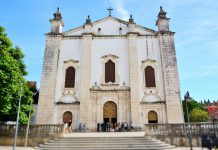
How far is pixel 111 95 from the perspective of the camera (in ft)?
80.9

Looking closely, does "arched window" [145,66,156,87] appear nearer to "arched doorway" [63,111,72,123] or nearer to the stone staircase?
"arched doorway" [63,111,72,123]

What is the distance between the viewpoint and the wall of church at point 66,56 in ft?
81.7

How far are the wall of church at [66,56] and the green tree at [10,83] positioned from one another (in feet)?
17.0

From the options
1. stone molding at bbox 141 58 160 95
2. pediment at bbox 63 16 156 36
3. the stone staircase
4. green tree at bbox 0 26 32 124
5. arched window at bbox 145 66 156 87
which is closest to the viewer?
the stone staircase

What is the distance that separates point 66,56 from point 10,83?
10248 millimetres

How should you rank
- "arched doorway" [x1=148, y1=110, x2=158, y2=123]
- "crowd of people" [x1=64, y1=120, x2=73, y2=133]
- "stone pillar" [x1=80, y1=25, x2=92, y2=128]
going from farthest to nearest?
1. "arched doorway" [x1=148, y1=110, x2=158, y2=123]
2. "stone pillar" [x1=80, y1=25, x2=92, y2=128]
3. "crowd of people" [x1=64, y1=120, x2=73, y2=133]

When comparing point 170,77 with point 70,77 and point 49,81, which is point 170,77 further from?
point 49,81

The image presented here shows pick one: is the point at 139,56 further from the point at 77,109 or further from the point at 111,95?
the point at 77,109

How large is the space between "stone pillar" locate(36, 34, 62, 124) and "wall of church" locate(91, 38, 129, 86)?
4443mm

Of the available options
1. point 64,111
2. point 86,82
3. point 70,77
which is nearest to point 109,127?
point 64,111

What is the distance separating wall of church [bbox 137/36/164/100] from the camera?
2445 centimetres

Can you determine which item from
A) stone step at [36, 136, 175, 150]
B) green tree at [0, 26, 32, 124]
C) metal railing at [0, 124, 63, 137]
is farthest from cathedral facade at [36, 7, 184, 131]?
stone step at [36, 136, 175, 150]

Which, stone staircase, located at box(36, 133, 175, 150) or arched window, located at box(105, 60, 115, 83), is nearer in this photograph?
stone staircase, located at box(36, 133, 175, 150)

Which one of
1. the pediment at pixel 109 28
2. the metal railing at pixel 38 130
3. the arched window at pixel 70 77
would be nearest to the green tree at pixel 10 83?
the metal railing at pixel 38 130
